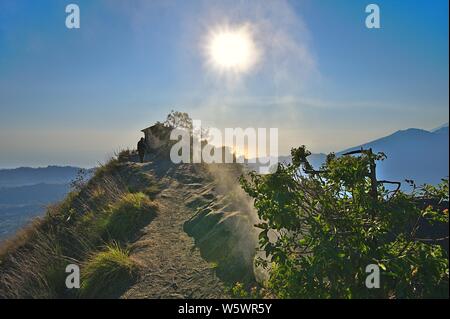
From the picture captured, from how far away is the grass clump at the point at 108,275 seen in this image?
275 inches

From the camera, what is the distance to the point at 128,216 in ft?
35.9

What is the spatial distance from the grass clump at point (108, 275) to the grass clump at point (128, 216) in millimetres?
2076

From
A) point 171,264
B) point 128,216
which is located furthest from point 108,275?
point 128,216

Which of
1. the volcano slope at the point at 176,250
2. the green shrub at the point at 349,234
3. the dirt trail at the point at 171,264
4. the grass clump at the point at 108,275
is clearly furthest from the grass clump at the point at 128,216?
the green shrub at the point at 349,234

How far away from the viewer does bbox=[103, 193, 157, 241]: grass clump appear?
1021cm

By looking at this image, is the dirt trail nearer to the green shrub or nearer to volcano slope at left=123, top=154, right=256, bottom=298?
volcano slope at left=123, top=154, right=256, bottom=298

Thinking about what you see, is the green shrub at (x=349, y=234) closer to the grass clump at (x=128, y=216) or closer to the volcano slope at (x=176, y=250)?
the volcano slope at (x=176, y=250)

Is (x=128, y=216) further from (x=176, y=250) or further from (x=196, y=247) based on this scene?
(x=196, y=247)

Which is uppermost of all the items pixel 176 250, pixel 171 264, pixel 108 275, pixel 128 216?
pixel 128 216

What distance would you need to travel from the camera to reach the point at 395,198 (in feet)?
12.3

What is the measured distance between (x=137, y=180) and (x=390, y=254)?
15.0 metres

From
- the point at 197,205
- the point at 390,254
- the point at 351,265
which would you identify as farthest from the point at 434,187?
the point at 197,205

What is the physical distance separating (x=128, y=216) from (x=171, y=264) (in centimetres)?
384
